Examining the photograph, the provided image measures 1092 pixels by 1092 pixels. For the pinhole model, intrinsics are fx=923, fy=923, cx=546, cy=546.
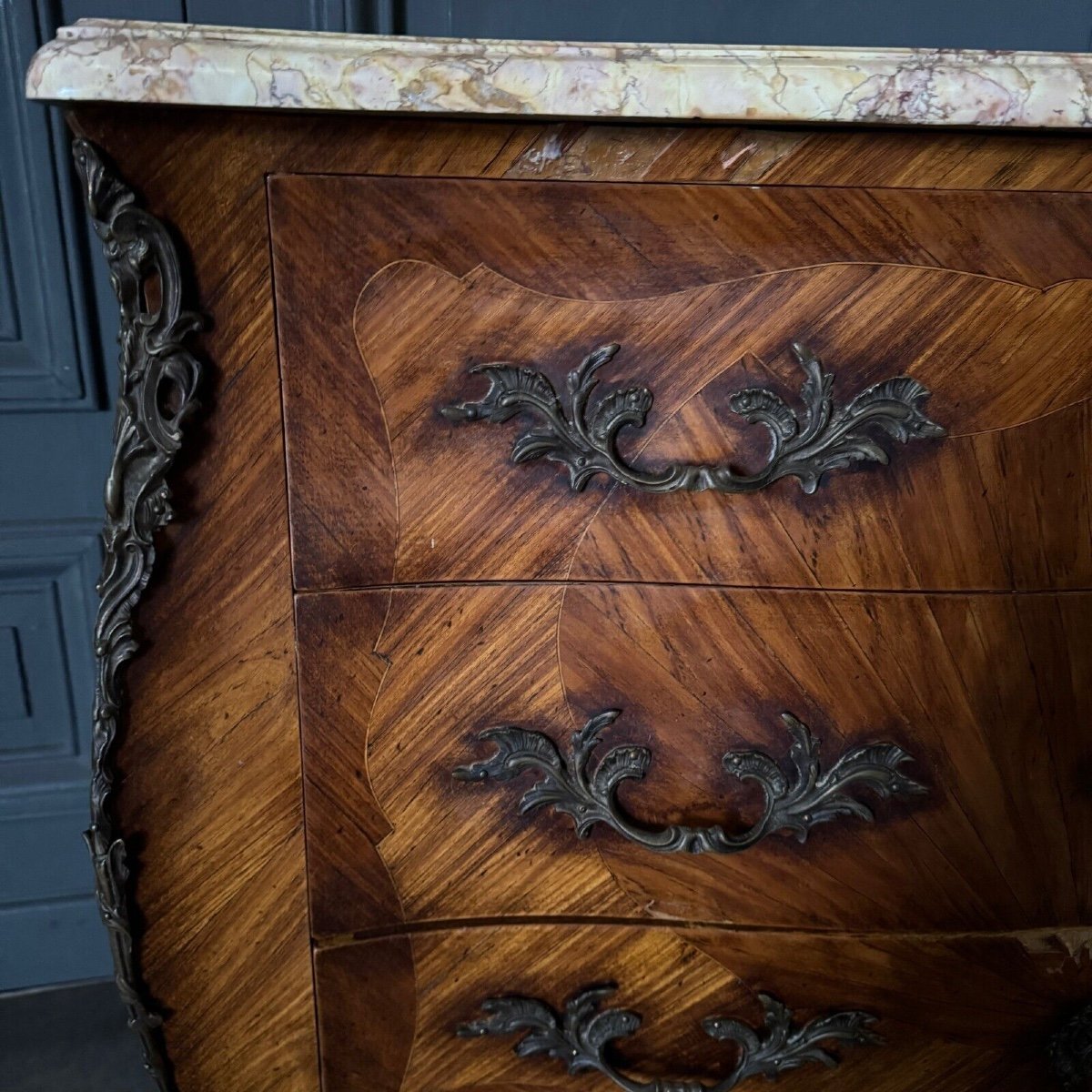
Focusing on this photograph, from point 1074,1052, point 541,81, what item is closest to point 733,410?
point 541,81

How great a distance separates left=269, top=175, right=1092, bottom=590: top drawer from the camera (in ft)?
1.31

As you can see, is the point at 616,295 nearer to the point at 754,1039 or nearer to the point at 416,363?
the point at 416,363

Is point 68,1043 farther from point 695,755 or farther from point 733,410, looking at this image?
point 733,410

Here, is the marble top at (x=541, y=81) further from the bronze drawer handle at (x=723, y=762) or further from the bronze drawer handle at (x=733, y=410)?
the bronze drawer handle at (x=723, y=762)

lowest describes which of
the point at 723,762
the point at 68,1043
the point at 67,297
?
the point at 68,1043

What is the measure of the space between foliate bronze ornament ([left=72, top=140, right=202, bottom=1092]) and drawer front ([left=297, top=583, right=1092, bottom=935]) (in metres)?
0.08

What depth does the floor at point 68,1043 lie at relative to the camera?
84 cm

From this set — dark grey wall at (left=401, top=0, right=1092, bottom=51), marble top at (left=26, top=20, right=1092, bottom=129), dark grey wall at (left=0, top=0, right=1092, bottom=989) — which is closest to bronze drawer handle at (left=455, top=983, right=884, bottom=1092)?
marble top at (left=26, top=20, right=1092, bottom=129)

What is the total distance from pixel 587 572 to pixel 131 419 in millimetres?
218

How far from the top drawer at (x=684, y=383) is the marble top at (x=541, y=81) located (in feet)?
0.15

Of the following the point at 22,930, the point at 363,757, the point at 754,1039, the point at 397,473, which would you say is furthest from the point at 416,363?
the point at 22,930

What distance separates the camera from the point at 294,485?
1.41ft

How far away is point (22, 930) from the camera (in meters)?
0.93

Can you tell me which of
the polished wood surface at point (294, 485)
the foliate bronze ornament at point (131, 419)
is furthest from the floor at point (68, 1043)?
the foliate bronze ornament at point (131, 419)
